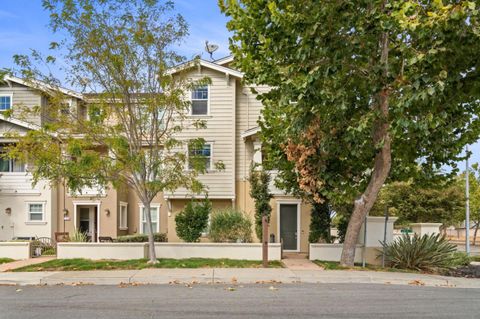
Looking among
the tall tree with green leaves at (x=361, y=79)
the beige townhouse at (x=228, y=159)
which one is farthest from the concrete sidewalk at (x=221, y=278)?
the beige townhouse at (x=228, y=159)

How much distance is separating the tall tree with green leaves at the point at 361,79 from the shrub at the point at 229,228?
4.26m

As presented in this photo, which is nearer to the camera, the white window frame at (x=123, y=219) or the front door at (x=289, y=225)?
the front door at (x=289, y=225)

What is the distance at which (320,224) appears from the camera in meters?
20.4

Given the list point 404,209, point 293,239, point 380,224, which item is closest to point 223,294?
point 380,224

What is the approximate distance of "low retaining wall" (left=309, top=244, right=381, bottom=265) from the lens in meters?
17.6

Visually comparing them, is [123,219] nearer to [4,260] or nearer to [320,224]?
[4,260]

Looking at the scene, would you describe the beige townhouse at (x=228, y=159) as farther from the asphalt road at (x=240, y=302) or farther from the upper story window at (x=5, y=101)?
the asphalt road at (x=240, y=302)

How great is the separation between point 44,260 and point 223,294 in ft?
30.7

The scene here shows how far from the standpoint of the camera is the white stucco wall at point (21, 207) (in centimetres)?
2484

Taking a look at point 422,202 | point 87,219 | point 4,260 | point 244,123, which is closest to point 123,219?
point 87,219

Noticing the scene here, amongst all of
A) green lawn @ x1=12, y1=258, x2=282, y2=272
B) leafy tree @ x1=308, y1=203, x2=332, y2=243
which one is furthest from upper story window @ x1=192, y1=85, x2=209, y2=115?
green lawn @ x1=12, y1=258, x2=282, y2=272

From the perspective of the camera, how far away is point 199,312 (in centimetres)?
907

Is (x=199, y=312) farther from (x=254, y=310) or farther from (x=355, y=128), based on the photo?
(x=355, y=128)

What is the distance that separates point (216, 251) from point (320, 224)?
490cm
